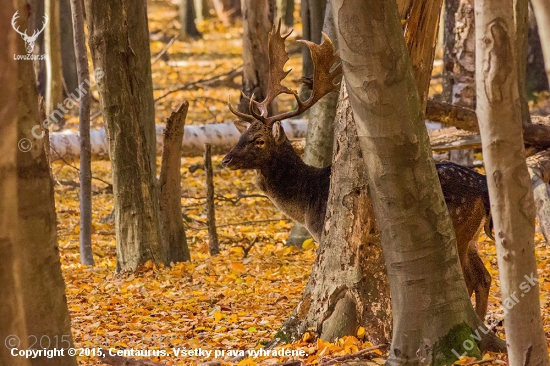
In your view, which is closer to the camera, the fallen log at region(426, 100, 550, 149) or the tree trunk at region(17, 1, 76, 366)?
the tree trunk at region(17, 1, 76, 366)

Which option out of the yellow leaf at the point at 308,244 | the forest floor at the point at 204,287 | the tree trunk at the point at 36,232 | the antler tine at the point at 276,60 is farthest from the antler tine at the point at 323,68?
the yellow leaf at the point at 308,244

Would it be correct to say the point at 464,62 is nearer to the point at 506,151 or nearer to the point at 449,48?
the point at 449,48

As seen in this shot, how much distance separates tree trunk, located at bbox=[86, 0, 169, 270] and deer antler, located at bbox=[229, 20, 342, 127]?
61.2 inches

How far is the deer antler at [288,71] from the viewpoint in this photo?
20.8 ft

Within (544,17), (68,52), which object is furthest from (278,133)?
(68,52)

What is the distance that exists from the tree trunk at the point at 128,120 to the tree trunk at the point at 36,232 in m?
4.72

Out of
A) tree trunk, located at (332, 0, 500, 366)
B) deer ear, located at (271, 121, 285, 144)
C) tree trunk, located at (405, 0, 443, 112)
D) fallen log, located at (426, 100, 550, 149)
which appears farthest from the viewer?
fallen log, located at (426, 100, 550, 149)

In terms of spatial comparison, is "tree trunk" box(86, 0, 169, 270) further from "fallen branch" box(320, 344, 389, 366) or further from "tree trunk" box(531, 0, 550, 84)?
"tree trunk" box(531, 0, 550, 84)

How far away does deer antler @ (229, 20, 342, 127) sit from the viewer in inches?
249

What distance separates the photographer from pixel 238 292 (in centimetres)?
775

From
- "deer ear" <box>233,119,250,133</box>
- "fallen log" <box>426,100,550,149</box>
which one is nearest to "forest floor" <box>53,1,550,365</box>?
"fallen log" <box>426,100,550,149</box>

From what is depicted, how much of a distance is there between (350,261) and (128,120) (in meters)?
3.92

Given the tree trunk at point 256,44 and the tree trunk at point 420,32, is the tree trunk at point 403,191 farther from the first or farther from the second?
the tree trunk at point 256,44

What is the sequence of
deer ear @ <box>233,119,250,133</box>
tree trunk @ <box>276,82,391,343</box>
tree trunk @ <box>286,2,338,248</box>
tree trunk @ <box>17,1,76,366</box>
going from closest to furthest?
tree trunk @ <box>17,1,76,366</box> < tree trunk @ <box>276,82,391,343</box> < deer ear @ <box>233,119,250,133</box> < tree trunk @ <box>286,2,338,248</box>
